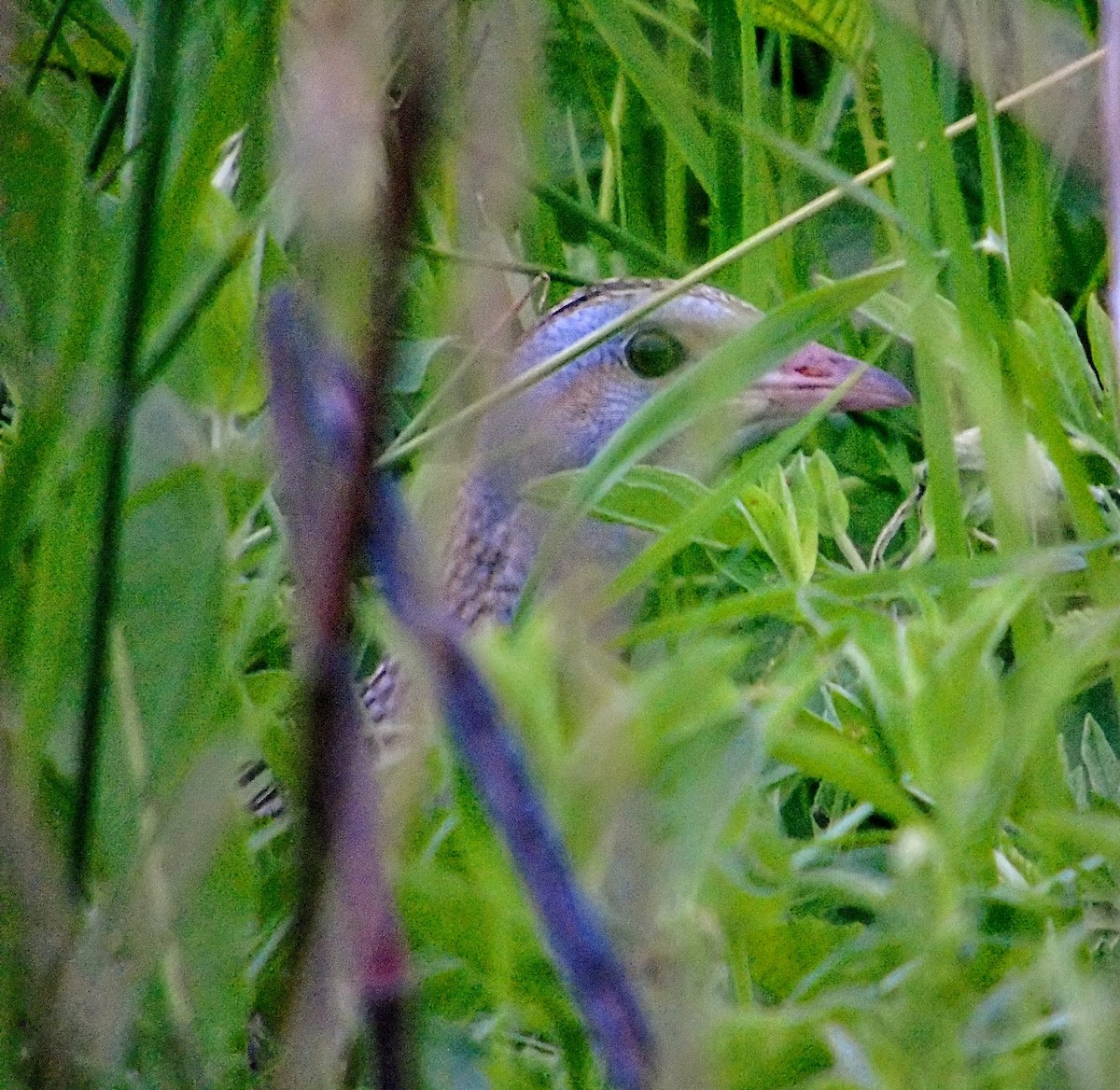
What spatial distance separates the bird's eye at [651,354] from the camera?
7.68 feet

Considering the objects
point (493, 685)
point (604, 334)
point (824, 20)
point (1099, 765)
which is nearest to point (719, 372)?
point (604, 334)

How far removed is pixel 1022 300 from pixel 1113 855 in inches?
43.0

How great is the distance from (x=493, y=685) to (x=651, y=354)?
61.2 inches

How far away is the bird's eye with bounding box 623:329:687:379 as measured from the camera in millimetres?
2340

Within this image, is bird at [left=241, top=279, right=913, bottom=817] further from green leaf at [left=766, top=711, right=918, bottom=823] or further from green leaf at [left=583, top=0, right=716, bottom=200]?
green leaf at [left=766, top=711, right=918, bottom=823]

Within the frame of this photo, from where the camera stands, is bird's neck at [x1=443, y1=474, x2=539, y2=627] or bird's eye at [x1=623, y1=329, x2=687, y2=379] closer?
bird's neck at [x1=443, y1=474, x2=539, y2=627]

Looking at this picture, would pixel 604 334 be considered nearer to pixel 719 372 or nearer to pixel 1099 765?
pixel 719 372

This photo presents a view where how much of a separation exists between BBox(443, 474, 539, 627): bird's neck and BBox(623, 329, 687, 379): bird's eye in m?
0.30

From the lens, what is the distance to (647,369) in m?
2.37

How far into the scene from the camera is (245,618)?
1.27 meters

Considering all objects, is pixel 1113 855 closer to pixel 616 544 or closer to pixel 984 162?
pixel 984 162

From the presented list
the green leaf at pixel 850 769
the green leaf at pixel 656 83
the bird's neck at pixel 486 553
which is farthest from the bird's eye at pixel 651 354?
the green leaf at pixel 850 769

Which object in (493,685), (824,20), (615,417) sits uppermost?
(824,20)

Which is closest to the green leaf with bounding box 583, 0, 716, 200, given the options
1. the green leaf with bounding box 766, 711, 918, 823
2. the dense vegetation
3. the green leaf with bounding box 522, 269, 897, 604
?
the dense vegetation
